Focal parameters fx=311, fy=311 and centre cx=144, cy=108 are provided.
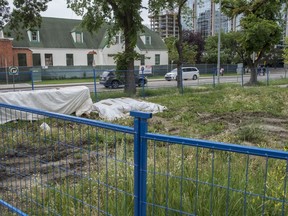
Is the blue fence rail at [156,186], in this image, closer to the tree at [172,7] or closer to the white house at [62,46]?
the tree at [172,7]

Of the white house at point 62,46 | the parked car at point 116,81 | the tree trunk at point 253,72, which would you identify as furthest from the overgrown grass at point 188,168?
the white house at point 62,46

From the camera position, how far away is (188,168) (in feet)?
13.4

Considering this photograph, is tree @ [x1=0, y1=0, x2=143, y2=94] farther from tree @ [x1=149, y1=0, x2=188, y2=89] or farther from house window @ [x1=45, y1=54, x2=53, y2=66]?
house window @ [x1=45, y1=54, x2=53, y2=66]

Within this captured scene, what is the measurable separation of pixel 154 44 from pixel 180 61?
3058cm

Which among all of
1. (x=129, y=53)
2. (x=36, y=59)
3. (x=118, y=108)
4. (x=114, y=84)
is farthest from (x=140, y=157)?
(x=36, y=59)

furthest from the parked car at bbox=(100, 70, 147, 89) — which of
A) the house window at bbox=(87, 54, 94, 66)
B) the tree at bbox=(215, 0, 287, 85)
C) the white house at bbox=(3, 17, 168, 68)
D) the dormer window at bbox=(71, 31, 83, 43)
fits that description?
the dormer window at bbox=(71, 31, 83, 43)

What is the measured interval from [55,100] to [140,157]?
937 centimetres

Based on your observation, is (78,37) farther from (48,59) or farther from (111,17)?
(111,17)

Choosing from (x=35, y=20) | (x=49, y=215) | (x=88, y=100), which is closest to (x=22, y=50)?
(x=35, y=20)

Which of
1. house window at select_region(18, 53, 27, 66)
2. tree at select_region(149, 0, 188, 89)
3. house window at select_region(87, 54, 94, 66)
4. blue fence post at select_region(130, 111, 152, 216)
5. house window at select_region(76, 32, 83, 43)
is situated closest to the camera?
blue fence post at select_region(130, 111, 152, 216)

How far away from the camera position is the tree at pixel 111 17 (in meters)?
17.8

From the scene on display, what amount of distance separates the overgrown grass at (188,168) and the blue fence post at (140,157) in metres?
0.13

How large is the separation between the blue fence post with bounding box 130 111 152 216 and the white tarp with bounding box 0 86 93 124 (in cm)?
881

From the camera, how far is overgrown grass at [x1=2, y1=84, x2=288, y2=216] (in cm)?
304
